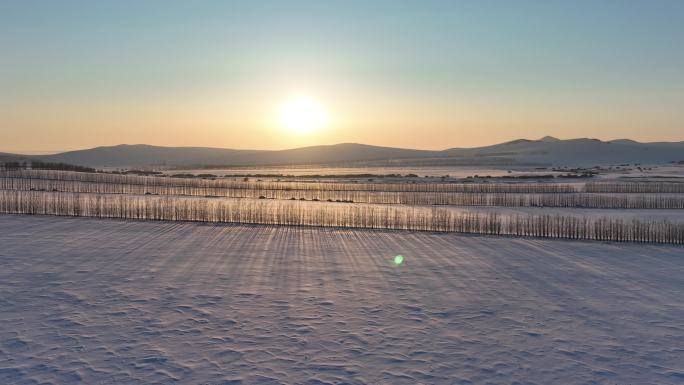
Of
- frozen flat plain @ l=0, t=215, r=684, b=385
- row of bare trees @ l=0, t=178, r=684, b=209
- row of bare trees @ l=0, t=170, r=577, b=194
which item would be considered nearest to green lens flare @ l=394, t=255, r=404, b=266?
frozen flat plain @ l=0, t=215, r=684, b=385

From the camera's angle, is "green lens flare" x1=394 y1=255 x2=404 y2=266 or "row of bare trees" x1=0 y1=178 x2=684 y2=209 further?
"row of bare trees" x1=0 y1=178 x2=684 y2=209

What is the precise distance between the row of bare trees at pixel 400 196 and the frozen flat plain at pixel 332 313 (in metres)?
14.5

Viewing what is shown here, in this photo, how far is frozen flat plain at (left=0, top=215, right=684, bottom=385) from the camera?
7199 millimetres

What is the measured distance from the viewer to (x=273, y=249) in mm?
15375

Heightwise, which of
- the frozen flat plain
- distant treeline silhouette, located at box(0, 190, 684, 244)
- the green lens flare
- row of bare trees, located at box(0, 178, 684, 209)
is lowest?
the frozen flat plain

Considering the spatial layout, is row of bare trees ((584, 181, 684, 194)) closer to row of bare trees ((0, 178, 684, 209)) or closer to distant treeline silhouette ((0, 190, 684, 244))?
row of bare trees ((0, 178, 684, 209))

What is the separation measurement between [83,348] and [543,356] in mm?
6968

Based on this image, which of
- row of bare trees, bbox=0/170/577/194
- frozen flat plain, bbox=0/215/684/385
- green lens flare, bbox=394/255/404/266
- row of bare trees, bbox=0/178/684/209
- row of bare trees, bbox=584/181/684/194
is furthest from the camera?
row of bare trees, bbox=0/170/577/194

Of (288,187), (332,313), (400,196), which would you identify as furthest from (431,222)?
(288,187)

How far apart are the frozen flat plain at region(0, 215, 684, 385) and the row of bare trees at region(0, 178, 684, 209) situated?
47.7 feet

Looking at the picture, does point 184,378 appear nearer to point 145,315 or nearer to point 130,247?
point 145,315

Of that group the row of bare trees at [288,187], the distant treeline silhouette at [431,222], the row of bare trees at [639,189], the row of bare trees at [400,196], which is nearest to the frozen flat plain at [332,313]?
the distant treeline silhouette at [431,222]

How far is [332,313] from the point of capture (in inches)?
376

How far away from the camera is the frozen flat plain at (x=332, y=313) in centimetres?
720
